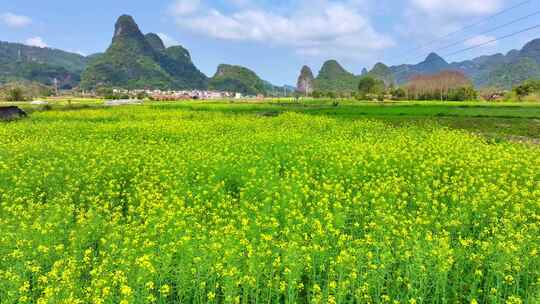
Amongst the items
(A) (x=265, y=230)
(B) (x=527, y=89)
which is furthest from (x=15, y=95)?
(B) (x=527, y=89)

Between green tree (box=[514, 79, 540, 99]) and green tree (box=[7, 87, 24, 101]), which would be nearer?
green tree (box=[7, 87, 24, 101])

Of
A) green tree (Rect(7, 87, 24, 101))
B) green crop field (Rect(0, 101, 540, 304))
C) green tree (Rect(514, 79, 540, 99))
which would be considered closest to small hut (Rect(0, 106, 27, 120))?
green crop field (Rect(0, 101, 540, 304))

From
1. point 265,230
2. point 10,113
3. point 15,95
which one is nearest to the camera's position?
point 265,230

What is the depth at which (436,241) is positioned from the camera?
6969 mm

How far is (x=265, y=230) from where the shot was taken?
8305 mm

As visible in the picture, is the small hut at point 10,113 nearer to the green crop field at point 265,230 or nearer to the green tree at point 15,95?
the green crop field at point 265,230

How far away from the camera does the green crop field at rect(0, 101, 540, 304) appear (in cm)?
604

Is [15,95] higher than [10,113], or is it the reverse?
[15,95]

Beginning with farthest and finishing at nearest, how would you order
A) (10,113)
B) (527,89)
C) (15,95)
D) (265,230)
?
(527,89)
(15,95)
(10,113)
(265,230)

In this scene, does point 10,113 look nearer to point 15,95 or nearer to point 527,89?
point 15,95

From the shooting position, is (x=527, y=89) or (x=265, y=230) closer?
(x=265, y=230)

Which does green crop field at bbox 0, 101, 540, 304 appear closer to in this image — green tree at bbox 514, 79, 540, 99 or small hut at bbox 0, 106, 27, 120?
small hut at bbox 0, 106, 27, 120

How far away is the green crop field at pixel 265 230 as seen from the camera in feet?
19.8

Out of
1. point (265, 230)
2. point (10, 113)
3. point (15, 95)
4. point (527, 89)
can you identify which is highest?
point (527, 89)
